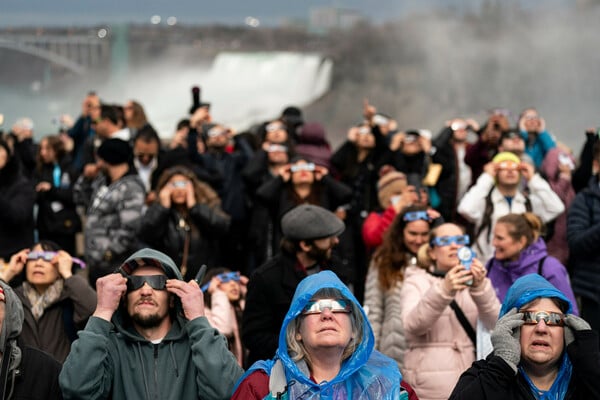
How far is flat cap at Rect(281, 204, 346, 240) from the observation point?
22.1 ft

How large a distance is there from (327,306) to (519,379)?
34.5 inches

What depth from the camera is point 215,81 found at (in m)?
30.8

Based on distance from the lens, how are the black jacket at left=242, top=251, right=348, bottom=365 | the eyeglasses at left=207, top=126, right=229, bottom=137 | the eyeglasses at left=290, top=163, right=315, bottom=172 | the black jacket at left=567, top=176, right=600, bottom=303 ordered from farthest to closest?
the eyeglasses at left=207, top=126, right=229, bottom=137 < the eyeglasses at left=290, top=163, right=315, bottom=172 < the black jacket at left=567, top=176, right=600, bottom=303 < the black jacket at left=242, top=251, right=348, bottom=365

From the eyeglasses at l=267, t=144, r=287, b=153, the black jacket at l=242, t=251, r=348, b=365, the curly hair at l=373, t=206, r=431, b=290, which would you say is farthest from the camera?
the eyeglasses at l=267, t=144, r=287, b=153


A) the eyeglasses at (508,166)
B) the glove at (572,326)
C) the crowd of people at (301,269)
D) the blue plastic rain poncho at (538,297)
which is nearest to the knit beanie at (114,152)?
Result: the crowd of people at (301,269)

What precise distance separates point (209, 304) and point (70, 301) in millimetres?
1204

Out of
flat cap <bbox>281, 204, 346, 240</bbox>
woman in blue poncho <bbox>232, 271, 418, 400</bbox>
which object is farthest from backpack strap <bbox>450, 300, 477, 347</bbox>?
woman in blue poncho <bbox>232, 271, 418, 400</bbox>

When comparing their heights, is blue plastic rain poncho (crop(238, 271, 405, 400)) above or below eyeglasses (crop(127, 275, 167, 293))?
below

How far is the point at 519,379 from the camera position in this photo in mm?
5027

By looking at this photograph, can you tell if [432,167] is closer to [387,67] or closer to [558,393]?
[558,393]

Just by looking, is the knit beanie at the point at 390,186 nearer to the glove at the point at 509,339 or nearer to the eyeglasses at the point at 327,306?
the glove at the point at 509,339

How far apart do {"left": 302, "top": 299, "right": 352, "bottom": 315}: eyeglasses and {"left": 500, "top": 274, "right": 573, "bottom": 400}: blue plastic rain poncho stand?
0.78 meters

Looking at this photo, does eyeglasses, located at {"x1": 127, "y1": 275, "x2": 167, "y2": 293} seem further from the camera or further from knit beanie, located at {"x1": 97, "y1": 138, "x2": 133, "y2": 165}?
the camera

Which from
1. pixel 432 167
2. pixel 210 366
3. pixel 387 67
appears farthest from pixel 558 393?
pixel 387 67
